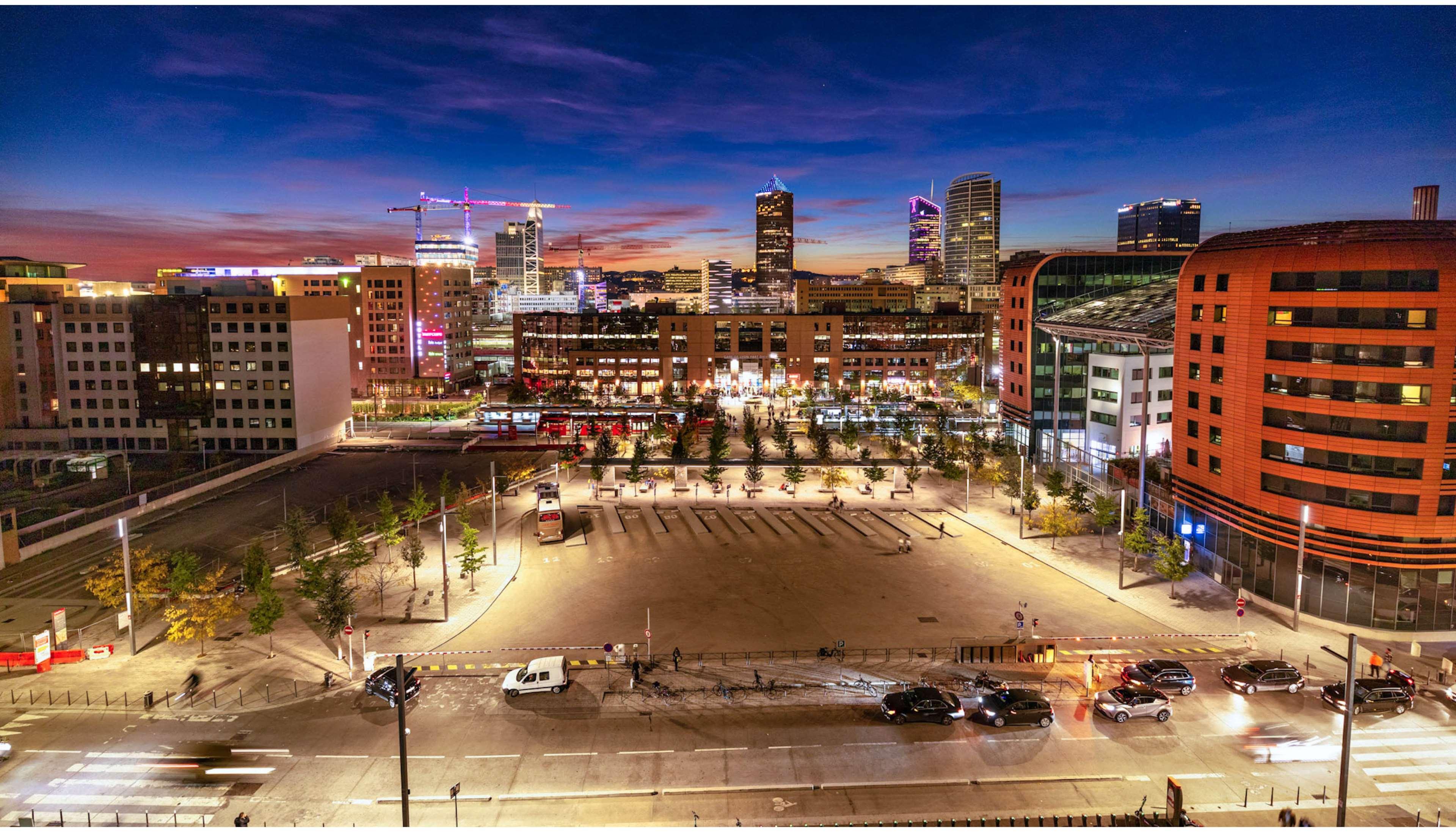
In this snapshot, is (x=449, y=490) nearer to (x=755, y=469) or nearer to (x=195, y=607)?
(x=755, y=469)

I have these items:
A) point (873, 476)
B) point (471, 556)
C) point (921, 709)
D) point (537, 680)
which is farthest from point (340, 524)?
point (873, 476)

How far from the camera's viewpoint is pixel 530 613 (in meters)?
40.4

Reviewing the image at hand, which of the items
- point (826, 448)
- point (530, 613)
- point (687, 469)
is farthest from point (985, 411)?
point (530, 613)

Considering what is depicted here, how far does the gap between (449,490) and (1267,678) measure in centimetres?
5849

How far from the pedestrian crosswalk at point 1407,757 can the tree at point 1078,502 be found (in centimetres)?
2545

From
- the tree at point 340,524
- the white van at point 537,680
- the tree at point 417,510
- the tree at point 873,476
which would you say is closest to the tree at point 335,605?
the white van at point 537,680

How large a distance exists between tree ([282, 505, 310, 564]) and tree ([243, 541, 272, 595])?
94.7 inches

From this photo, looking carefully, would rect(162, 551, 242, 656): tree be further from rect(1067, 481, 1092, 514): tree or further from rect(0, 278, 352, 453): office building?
rect(0, 278, 352, 453): office building

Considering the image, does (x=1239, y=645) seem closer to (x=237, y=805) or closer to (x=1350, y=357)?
(x=1350, y=357)

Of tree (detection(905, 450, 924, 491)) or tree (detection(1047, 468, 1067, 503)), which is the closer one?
tree (detection(1047, 468, 1067, 503))

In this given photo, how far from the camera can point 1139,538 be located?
145 ft

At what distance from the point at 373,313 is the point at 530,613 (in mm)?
119731

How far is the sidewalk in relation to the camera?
1226 inches

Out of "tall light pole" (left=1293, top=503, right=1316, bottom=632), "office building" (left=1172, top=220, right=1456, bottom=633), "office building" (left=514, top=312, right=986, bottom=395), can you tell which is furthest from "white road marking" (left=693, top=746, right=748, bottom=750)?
"office building" (left=514, top=312, right=986, bottom=395)
